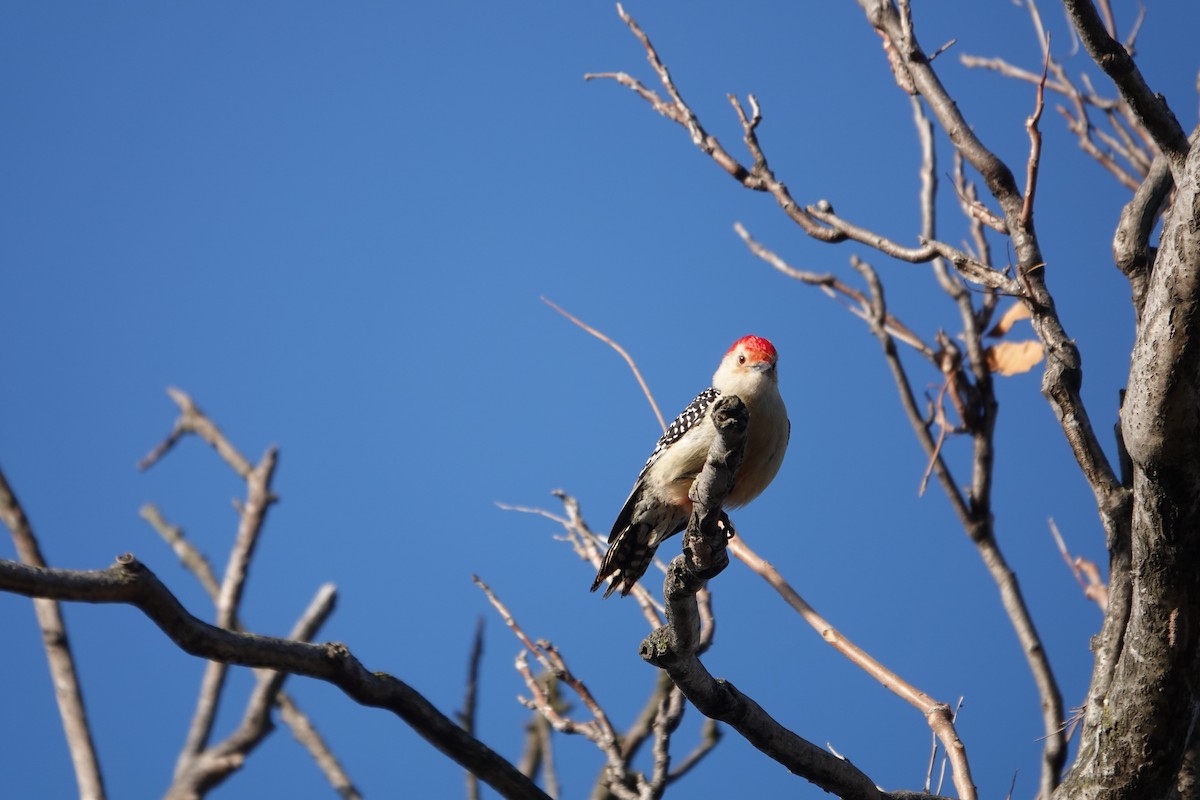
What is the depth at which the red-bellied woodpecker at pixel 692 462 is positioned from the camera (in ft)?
17.2

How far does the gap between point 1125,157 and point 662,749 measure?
4.91 meters

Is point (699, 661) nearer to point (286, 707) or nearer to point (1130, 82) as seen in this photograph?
point (1130, 82)

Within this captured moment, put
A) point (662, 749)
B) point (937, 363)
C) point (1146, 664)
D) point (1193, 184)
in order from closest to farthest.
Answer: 1. point (1193, 184)
2. point (1146, 664)
3. point (662, 749)
4. point (937, 363)

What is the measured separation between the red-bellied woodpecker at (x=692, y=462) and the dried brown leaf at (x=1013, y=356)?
106 centimetres

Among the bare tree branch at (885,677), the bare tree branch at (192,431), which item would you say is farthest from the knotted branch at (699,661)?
the bare tree branch at (192,431)

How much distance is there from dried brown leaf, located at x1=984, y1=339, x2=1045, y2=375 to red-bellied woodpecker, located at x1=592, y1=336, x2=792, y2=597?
1.06 meters

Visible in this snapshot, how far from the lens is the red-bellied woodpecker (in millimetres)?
5230

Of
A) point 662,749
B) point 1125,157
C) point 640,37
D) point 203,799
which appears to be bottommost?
point 203,799

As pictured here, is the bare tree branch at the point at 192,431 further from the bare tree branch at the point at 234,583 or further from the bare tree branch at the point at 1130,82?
the bare tree branch at the point at 1130,82

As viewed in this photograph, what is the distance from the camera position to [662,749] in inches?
172

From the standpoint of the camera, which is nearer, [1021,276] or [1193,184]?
[1193,184]

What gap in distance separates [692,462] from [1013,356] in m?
1.64

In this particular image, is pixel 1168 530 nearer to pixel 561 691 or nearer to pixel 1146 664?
pixel 1146 664

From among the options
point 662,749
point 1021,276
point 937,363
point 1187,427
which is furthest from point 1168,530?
point 937,363
